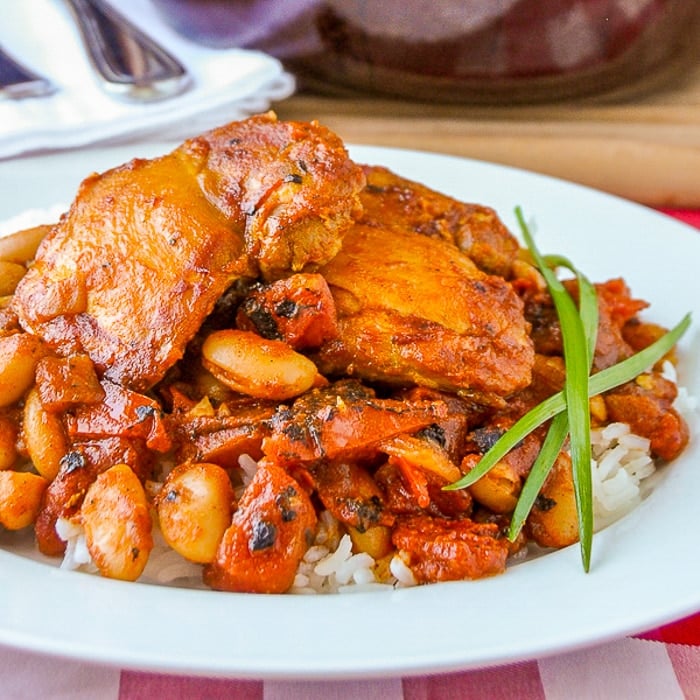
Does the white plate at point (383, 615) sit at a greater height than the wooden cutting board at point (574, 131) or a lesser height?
greater

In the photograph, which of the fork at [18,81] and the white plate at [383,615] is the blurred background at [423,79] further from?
the white plate at [383,615]

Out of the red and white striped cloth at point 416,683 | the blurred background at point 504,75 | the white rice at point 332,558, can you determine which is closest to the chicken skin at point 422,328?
the white rice at point 332,558

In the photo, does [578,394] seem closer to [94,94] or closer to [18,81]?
[94,94]

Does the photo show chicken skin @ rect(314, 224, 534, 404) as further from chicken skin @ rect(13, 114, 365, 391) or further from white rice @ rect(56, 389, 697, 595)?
white rice @ rect(56, 389, 697, 595)

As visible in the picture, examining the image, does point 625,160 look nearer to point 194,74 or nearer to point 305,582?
point 194,74

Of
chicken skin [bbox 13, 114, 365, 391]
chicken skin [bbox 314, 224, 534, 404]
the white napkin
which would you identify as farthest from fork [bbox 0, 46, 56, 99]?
chicken skin [bbox 314, 224, 534, 404]

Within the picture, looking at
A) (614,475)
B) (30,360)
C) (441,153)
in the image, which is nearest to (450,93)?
(441,153)

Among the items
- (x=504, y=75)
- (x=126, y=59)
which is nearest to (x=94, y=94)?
(x=126, y=59)

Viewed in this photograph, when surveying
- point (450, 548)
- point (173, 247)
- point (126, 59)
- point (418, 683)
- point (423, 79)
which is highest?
point (173, 247)
